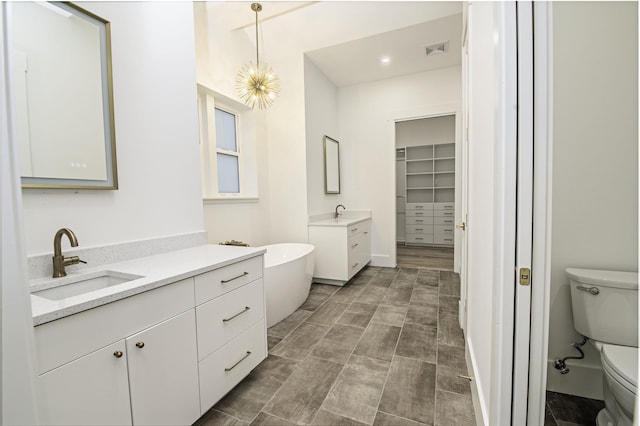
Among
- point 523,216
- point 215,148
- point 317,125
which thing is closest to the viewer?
point 523,216

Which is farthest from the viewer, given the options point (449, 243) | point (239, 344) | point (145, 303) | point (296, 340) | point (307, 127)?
point (449, 243)

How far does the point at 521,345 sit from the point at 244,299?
1.28 m

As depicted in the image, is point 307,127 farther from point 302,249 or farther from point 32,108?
point 32,108

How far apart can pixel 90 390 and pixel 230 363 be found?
2.16 ft

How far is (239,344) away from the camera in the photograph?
1.48 m

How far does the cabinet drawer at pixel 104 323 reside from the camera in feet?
2.54

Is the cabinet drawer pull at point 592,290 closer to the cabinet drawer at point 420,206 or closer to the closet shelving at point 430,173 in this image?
the cabinet drawer at point 420,206

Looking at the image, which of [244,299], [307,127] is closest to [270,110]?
[307,127]

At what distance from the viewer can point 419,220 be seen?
5.96 m

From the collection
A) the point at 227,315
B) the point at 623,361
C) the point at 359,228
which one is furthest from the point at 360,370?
the point at 359,228

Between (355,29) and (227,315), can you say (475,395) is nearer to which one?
(227,315)

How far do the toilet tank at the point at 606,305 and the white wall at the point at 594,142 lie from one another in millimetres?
98

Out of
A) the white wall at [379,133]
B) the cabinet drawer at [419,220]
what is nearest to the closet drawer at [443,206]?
the cabinet drawer at [419,220]

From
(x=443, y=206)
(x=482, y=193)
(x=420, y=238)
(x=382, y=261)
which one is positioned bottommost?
(x=382, y=261)
